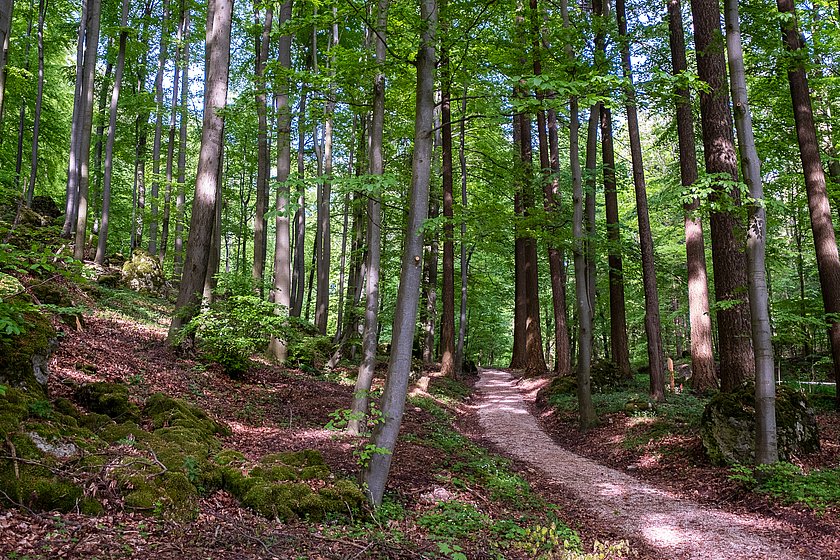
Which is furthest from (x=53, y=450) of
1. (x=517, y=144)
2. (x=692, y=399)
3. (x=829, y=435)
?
(x=517, y=144)

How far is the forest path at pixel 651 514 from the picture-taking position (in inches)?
205

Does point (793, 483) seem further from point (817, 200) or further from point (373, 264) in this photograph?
point (817, 200)

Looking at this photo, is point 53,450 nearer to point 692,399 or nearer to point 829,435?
point 829,435

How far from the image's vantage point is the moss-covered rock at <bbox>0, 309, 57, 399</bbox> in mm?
5270

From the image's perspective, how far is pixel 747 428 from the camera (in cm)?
737

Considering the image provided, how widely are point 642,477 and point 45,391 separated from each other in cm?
811

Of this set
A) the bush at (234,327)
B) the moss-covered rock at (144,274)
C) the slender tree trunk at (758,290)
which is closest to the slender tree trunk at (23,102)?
the moss-covered rock at (144,274)

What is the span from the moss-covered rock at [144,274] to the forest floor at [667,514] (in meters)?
14.9

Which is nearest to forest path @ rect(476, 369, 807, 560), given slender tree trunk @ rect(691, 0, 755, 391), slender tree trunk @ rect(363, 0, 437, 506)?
slender tree trunk @ rect(363, 0, 437, 506)

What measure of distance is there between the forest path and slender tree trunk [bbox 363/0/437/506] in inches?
109

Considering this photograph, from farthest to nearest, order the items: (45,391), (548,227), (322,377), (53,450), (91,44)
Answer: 1. (91,44)
2. (322,377)
3. (548,227)
4. (45,391)
5. (53,450)

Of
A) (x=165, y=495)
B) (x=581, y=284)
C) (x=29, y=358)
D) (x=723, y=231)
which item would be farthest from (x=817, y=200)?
(x=29, y=358)

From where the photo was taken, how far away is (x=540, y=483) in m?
7.60

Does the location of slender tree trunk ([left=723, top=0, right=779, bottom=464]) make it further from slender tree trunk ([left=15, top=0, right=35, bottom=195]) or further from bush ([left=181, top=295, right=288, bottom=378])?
slender tree trunk ([left=15, top=0, right=35, bottom=195])
